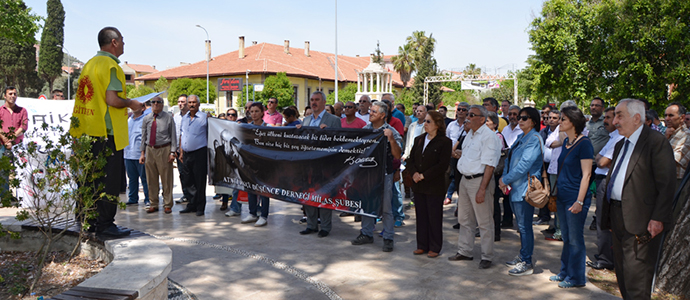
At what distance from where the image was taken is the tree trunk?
443 cm

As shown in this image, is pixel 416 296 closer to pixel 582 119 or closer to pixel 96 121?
pixel 582 119

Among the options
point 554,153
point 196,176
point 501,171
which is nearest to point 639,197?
point 501,171

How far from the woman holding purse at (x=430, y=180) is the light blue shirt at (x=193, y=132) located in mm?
4021

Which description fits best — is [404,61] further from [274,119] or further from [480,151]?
[480,151]

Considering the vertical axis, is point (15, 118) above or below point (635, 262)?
above

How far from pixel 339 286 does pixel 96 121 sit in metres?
2.76

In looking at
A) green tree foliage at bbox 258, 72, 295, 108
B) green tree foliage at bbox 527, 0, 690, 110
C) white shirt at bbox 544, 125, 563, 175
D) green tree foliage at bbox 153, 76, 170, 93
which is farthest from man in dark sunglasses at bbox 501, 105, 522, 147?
green tree foliage at bbox 153, 76, 170, 93

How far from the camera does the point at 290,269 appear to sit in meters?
5.12

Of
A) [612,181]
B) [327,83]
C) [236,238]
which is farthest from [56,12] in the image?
[612,181]

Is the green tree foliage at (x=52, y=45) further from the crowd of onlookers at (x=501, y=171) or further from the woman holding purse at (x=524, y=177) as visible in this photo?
the woman holding purse at (x=524, y=177)

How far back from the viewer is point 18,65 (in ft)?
165

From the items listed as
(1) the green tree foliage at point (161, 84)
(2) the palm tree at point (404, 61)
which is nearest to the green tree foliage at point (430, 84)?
(2) the palm tree at point (404, 61)

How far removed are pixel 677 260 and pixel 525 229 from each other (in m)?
1.41

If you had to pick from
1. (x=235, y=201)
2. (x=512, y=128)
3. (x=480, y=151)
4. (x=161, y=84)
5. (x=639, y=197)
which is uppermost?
(x=161, y=84)
